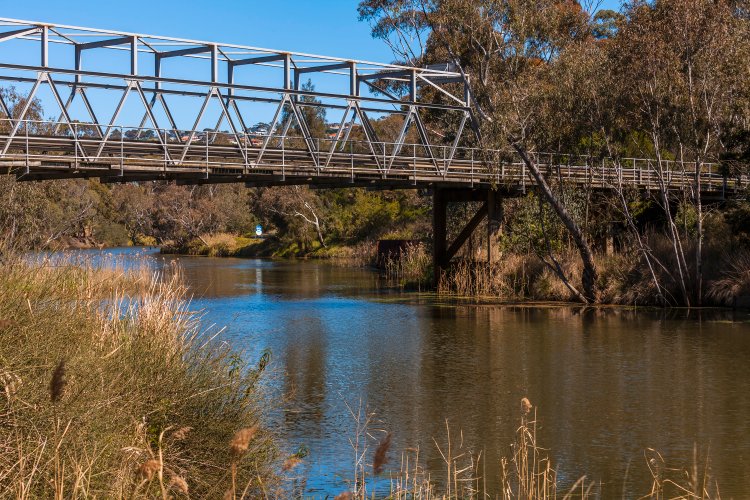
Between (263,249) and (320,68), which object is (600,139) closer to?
(320,68)

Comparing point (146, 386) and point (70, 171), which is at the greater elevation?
point (70, 171)

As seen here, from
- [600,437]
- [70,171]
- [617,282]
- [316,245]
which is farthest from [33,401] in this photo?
[316,245]

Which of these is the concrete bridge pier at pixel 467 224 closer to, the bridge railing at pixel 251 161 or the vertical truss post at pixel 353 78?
the bridge railing at pixel 251 161

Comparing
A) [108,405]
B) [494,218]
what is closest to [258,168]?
[494,218]

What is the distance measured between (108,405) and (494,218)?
95.1 ft

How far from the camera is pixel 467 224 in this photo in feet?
121

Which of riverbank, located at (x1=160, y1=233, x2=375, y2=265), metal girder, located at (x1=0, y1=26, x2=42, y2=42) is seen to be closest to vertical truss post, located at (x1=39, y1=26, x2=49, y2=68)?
metal girder, located at (x1=0, y1=26, x2=42, y2=42)

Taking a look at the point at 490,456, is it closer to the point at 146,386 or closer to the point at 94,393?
the point at 146,386

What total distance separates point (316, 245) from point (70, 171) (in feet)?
134

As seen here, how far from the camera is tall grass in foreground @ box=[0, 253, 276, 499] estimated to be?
6641mm

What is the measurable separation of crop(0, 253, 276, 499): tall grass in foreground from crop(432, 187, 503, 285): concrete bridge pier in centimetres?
2407

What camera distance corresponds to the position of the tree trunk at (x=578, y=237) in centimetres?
3017

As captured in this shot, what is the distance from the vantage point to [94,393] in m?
7.52

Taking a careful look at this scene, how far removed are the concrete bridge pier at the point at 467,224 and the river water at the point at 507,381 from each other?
16.4 feet
